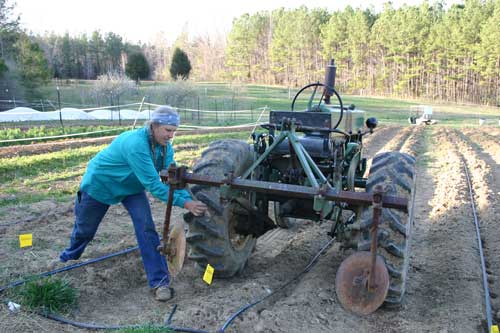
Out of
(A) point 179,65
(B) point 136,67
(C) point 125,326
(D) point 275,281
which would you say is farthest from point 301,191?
(B) point 136,67

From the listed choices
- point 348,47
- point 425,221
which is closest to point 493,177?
point 425,221

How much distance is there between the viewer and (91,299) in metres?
4.62

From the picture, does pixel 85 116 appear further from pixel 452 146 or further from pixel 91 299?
pixel 91 299

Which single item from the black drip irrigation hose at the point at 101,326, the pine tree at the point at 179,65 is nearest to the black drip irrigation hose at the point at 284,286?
the black drip irrigation hose at the point at 101,326

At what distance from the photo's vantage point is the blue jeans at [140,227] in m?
4.64

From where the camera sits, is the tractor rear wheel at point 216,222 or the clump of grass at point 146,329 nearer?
the clump of grass at point 146,329

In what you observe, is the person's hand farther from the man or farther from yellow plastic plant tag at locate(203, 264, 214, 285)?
yellow plastic plant tag at locate(203, 264, 214, 285)

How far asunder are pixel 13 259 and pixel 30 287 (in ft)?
4.48

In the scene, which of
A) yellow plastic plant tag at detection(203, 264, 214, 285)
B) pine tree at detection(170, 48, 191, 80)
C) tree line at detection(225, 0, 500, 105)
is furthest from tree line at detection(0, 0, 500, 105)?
yellow plastic plant tag at detection(203, 264, 214, 285)

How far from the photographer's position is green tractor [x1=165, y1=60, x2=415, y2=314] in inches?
159

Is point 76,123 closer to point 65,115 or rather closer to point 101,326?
point 65,115

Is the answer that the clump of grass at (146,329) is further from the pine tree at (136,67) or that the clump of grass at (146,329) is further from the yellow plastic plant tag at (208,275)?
the pine tree at (136,67)

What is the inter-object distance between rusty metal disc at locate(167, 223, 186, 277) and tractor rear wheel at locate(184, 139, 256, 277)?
0.17 m

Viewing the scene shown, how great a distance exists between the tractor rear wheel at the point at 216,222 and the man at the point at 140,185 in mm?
319
